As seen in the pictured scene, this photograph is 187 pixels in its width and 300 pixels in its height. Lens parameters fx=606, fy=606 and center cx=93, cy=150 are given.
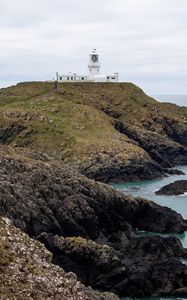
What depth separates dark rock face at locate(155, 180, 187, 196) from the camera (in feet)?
344

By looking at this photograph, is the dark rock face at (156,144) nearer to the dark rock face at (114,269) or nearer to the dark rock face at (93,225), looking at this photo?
the dark rock face at (93,225)

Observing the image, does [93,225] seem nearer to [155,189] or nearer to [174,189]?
[174,189]

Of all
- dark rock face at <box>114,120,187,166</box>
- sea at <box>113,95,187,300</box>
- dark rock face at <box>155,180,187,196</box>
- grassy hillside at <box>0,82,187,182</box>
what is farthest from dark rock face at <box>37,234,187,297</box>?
dark rock face at <box>114,120,187,166</box>

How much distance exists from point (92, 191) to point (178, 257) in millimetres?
13991

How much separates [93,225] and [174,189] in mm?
41679

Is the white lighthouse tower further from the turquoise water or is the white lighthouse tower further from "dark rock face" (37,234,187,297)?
"dark rock face" (37,234,187,297)

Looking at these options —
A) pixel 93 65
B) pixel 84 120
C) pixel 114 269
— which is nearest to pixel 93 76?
pixel 93 65

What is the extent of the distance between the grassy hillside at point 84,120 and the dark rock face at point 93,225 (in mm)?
44035

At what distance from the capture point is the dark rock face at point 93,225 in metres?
55.1

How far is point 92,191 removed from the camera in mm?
72875

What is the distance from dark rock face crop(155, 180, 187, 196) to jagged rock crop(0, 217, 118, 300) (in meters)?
63.2

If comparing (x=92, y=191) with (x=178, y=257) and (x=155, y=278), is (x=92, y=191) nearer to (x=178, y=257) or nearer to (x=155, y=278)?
(x=178, y=257)

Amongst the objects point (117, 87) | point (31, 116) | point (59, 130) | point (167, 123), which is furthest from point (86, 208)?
point (117, 87)

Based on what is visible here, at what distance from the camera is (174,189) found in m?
107
